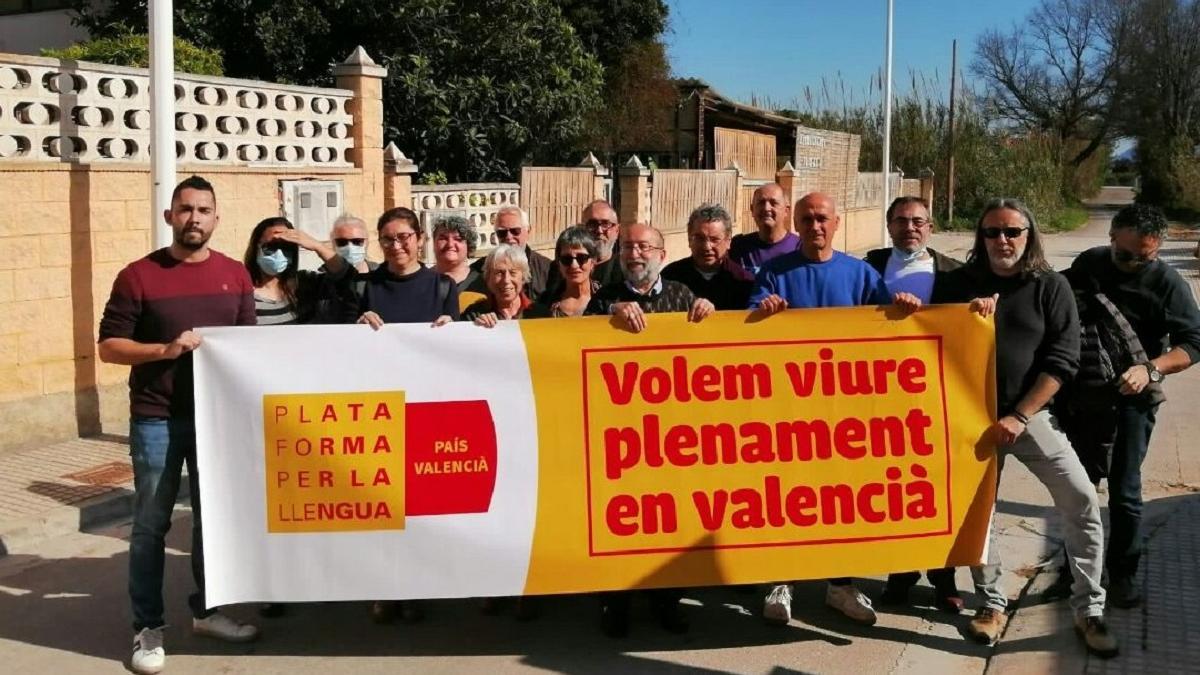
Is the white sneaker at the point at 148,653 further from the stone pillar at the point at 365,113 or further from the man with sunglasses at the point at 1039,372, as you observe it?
the stone pillar at the point at 365,113

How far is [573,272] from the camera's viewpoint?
15.4 feet

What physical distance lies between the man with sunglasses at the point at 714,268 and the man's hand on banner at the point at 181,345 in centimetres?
205

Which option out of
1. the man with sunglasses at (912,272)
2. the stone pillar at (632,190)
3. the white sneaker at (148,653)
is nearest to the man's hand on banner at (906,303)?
the man with sunglasses at (912,272)

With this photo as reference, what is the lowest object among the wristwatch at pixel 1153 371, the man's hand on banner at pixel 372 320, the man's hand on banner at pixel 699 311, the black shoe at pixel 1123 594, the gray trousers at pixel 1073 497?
the black shoe at pixel 1123 594

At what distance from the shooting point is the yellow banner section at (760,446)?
4.27 m

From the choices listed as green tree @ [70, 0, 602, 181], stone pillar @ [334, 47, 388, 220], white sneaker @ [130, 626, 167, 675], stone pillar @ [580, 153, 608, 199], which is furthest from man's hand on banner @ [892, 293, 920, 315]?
green tree @ [70, 0, 602, 181]

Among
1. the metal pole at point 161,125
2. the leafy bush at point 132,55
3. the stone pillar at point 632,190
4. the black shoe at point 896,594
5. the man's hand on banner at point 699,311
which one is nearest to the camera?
the man's hand on banner at point 699,311

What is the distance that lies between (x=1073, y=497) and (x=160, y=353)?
11.6 feet

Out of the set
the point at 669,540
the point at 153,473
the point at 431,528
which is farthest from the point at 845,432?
the point at 153,473

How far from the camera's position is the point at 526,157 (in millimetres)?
19125

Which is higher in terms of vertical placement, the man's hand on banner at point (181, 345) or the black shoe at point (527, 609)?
the man's hand on banner at point (181, 345)

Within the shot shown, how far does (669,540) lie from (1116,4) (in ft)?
219

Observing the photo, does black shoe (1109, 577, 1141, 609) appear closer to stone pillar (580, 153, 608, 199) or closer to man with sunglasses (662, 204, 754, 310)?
man with sunglasses (662, 204, 754, 310)

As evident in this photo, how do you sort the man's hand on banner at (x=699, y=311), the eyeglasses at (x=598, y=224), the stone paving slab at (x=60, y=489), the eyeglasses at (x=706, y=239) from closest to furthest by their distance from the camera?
1. the man's hand on banner at (x=699, y=311)
2. the eyeglasses at (x=706, y=239)
3. the stone paving slab at (x=60, y=489)
4. the eyeglasses at (x=598, y=224)
